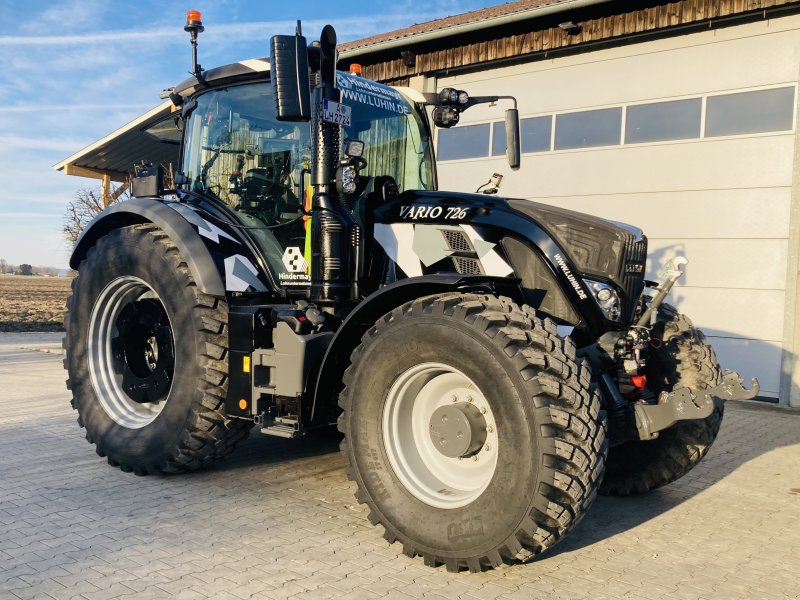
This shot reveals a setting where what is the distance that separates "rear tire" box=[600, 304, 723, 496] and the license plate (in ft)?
7.30

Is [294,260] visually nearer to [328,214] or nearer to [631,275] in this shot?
[328,214]

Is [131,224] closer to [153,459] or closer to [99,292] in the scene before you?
[99,292]

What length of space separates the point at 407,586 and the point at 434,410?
887 mm

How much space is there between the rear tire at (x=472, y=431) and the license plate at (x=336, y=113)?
1.34m

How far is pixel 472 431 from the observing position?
357 cm

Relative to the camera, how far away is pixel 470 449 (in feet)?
11.8

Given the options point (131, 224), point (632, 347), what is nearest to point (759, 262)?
point (632, 347)

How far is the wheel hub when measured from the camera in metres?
3.58

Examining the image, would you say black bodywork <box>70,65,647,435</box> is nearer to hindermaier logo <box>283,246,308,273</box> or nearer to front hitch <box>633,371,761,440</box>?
hindermaier logo <box>283,246,308,273</box>

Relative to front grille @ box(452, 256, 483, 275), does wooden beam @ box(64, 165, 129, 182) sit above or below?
above

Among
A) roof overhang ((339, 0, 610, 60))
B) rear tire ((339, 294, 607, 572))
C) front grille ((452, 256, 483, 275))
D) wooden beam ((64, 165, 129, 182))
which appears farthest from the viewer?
wooden beam ((64, 165, 129, 182))

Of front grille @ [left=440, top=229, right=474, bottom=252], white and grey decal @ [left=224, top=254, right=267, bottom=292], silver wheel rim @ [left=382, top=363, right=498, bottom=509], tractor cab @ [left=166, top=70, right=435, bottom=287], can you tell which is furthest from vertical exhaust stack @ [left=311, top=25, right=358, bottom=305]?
silver wheel rim @ [left=382, top=363, right=498, bottom=509]

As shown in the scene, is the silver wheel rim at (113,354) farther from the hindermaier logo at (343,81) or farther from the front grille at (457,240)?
the front grille at (457,240)

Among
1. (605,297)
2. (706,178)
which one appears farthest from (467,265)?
(706,178)
